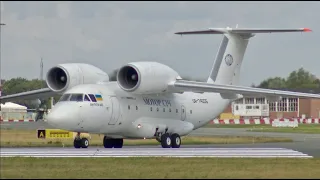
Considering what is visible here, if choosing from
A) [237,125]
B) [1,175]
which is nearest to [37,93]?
[1,175]

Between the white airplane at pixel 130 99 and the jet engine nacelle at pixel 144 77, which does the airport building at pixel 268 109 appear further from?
the jet engine nacelle at pixel 144 77

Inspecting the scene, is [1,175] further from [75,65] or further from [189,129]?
[189,129]

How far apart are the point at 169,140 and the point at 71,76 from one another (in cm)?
568

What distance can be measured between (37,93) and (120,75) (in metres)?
4.91

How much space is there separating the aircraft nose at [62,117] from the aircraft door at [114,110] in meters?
2.33

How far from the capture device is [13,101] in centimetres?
3612

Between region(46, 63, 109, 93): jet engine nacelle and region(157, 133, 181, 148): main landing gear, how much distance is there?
394 centimetres

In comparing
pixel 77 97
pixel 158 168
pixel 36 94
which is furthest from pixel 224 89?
pixel 158 168

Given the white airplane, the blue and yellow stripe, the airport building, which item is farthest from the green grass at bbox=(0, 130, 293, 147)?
the airport building

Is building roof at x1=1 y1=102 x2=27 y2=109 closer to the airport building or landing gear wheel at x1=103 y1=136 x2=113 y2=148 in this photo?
landing gear wheel at x1=103 y1=136 x2=113 y2=148

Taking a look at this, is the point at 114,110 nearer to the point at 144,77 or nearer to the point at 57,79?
the point at 144,77

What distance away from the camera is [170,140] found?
121ft

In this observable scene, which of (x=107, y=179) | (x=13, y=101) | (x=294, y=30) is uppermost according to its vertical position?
(x=294, y=30)

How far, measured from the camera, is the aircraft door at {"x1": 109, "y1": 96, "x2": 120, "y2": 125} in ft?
113
